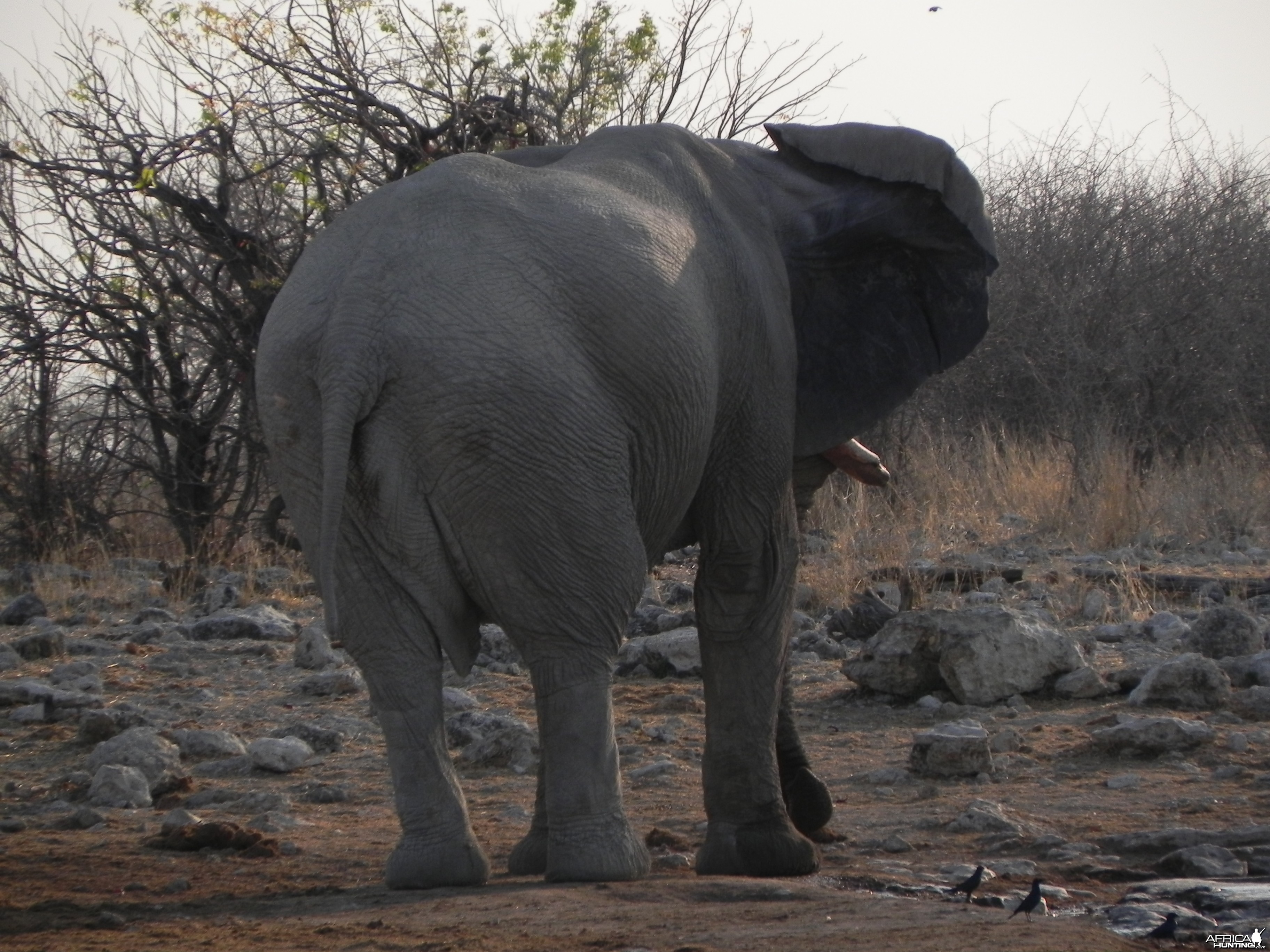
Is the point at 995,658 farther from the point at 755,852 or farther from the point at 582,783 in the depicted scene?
the point at 582,783

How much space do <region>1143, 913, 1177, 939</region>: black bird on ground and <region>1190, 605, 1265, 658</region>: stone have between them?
13.2 ft

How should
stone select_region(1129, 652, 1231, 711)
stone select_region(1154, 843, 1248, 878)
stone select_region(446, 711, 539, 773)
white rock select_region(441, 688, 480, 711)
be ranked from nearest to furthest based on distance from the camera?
stone select_region(1154, 843, 1248, 878)
stone select_region(446, 711, 539, 773)
stone select_region(1129, 652, 1231, 711)
white rock select_region(441, 688, 480, 711)

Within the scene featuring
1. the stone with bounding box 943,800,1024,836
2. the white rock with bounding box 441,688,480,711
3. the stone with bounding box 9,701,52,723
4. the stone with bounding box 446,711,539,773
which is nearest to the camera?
the stone with bounding box 943,800,1024,836

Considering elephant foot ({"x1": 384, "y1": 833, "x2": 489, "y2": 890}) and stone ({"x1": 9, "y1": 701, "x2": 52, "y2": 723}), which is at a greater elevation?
stone ({"x1": 9, "y1": 701, "x2": 52, "y2": 723})

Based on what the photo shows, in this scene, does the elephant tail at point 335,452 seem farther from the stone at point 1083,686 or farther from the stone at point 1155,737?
the stone at point 1083,686

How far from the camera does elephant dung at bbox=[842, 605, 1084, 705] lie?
6504 mm

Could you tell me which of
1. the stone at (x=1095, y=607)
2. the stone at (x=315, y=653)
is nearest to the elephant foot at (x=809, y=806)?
the stone at (x=315, y=653)

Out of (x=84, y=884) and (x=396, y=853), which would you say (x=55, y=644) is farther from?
(x=396, y=853)

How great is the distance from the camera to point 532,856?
4230mm

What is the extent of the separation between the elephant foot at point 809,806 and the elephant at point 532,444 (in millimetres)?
320

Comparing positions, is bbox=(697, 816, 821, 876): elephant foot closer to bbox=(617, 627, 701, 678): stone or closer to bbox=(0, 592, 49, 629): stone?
bbox=(617, 627, 701, 678): stone

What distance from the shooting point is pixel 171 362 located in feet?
35.6

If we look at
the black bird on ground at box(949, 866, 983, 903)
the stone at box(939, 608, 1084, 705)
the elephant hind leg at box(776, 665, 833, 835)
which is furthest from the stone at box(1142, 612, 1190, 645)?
the black bird on ground at box(949, 866, 983, 903)

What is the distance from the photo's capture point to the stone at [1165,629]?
7637 millimetres
